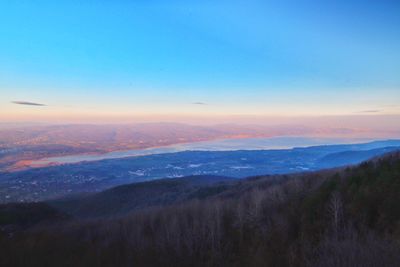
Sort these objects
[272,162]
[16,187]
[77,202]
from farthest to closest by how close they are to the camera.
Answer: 1. [272,162]
2. [16,187]
3. [77,202]

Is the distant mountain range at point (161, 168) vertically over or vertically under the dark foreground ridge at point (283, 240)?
under

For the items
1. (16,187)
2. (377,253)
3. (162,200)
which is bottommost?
(16,187)

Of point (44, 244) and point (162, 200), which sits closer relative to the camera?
point (44, 244)

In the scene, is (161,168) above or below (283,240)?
below

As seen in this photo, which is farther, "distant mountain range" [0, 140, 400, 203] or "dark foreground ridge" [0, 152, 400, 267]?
"distant mountain range" [0, 140, 400, 203]

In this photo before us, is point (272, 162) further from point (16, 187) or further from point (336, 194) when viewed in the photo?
point (336, 194)

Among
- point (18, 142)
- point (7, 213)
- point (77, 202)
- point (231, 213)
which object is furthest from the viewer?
point (18, 142)

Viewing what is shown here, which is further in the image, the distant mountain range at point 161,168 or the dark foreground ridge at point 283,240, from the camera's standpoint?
the distant mountain range at point 161,168

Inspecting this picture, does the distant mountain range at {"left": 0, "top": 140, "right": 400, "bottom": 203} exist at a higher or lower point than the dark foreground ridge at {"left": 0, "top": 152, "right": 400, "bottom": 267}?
lower

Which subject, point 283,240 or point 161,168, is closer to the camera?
point 283,240

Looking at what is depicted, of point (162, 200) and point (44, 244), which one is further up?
point (44, 244)

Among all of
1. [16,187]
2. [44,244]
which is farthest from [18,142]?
[44,244]
